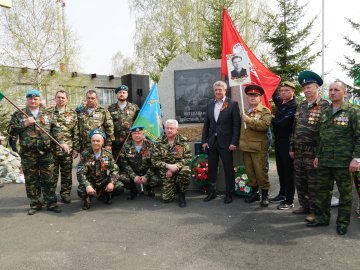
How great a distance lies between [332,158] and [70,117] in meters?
3.96

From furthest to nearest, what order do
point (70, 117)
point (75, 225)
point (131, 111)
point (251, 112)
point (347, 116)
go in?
1. point (131, 111)
2. point (70, 117)
3. point (251, 112)
4. point (75, 225)
5. point (347, 116)

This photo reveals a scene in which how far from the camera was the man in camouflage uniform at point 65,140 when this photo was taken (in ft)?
17.0

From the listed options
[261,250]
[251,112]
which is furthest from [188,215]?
[251,112]

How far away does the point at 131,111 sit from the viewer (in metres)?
6.10

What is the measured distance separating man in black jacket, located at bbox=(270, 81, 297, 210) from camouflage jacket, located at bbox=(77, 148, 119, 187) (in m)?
2.56

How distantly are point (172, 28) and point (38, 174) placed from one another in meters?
17.5

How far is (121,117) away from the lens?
5.98m

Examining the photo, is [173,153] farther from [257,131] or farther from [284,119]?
[284,119]

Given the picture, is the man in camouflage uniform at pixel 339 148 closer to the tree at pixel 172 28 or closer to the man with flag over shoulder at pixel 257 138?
the man with flag over shoulder at pixel 257 138

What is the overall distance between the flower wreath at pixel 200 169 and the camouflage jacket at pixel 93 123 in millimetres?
1545

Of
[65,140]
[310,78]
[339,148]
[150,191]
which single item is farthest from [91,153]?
[339,148]

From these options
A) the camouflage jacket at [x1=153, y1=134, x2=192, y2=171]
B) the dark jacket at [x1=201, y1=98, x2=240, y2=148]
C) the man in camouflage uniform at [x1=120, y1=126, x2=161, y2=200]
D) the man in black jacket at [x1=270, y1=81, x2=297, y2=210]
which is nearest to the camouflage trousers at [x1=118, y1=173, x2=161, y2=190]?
the man in camouflage uniform at [x1=120, y1=126, x2=161, y2=200]

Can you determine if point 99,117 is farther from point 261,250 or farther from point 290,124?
point 261,250

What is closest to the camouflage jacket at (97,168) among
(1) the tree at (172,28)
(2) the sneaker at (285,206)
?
(2) the sneaker at (285,206)
